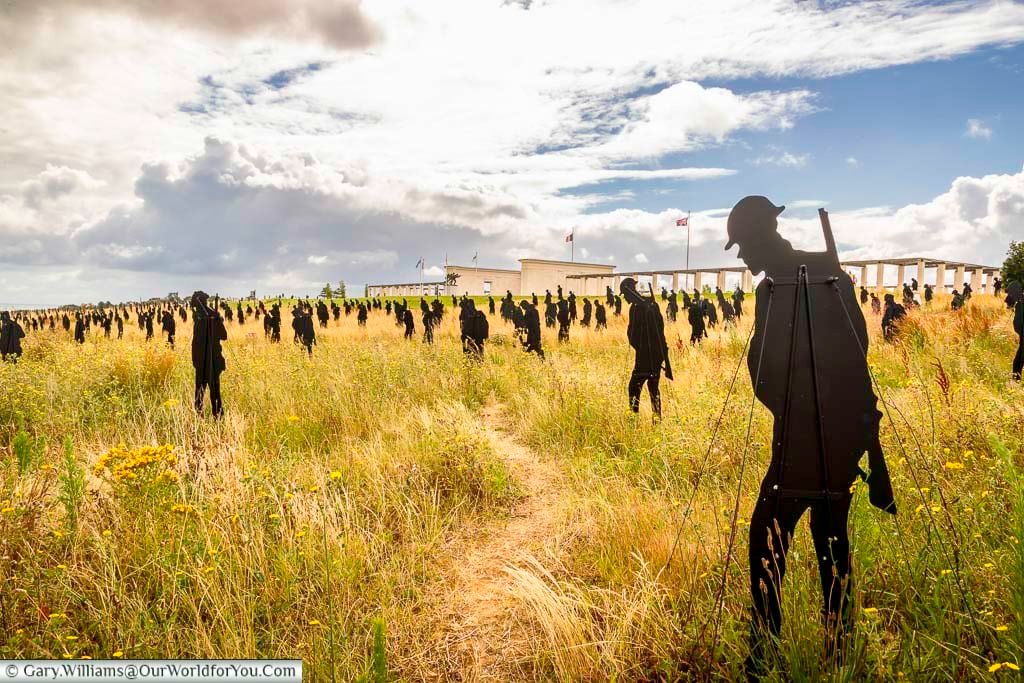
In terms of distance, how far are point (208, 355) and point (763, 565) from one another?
729 cm

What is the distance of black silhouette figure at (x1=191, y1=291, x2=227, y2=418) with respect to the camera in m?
7.50

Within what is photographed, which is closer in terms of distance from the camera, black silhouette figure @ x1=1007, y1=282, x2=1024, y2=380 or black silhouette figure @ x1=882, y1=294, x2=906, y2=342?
black silhouette figure @ x1=1007, y1=282, x2=1024, y2=380

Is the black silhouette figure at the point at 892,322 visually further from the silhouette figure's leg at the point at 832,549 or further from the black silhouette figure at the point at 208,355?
the black silhouette figure at the point at 208,355

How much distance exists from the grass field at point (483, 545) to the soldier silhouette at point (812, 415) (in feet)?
0.59

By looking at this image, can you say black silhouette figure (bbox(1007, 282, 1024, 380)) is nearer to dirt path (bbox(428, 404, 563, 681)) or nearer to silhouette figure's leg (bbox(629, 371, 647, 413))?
silhouette figure's leg (bbox(629, 371, 647, 413))

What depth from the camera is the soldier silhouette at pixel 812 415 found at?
2451 mm

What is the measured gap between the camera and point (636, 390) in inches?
284

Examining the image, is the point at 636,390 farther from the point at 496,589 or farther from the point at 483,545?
the point at 496,589

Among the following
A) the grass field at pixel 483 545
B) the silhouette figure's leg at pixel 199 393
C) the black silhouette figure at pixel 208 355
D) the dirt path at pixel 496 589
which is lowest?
the dirt path at pixel 496 589

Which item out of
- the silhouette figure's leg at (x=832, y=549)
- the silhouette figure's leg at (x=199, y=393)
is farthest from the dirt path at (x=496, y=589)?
the silhouette figure's leg at (x=199, y=393)

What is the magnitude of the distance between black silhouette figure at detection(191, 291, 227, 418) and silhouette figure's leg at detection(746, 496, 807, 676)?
6.87 metres

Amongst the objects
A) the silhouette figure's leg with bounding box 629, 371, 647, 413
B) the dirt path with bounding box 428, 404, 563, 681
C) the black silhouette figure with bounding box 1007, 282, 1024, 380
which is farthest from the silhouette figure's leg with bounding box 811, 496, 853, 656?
the black silhouette figure with bounding box 1007, 282, 1024, 380

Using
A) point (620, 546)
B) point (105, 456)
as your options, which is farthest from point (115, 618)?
point (620, 546)

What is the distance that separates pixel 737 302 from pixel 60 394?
66.6 feet
